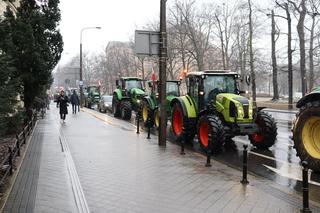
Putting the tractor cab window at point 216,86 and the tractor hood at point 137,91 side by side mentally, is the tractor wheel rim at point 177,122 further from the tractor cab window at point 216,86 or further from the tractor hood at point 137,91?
the tractor hood at point 137,91

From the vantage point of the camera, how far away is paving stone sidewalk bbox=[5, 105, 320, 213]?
709 centimetres

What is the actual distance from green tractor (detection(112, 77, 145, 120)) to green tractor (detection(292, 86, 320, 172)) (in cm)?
1686

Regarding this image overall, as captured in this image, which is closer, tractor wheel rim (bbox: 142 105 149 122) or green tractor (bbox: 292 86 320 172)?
green tractor (bbox: 292 86 320 172)

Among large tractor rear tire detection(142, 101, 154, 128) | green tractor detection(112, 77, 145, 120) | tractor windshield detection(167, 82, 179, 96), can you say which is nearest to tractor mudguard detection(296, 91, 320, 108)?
tractor windshield detection(167, 82, 179, 96)

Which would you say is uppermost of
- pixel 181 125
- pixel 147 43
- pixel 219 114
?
pixel 147 43

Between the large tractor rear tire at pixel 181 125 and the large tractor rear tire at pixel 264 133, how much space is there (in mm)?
2175

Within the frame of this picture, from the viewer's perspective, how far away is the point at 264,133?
1335 cm

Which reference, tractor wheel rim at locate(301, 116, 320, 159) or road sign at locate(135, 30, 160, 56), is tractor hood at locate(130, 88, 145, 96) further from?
tractor wheel rim at locate(301, 116, 320, 159)

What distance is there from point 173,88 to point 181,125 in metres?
6.29

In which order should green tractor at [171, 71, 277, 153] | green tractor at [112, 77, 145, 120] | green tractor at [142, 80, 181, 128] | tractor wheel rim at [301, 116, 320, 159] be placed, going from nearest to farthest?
tractor wheel rim at [301, 116, 320, 159] < green tractor at [171, 71, 277, 153] < green tractor at [142, 80, 181, 128] < green tractor at [112, 77, 145, 120]

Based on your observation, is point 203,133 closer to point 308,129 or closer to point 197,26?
point 308,129

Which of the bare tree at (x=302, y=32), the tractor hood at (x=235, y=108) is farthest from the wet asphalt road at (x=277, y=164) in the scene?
the bare tree at (x=302, y=32)

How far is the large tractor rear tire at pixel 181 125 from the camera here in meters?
14.7

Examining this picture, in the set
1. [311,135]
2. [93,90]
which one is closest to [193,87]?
[311,135]
